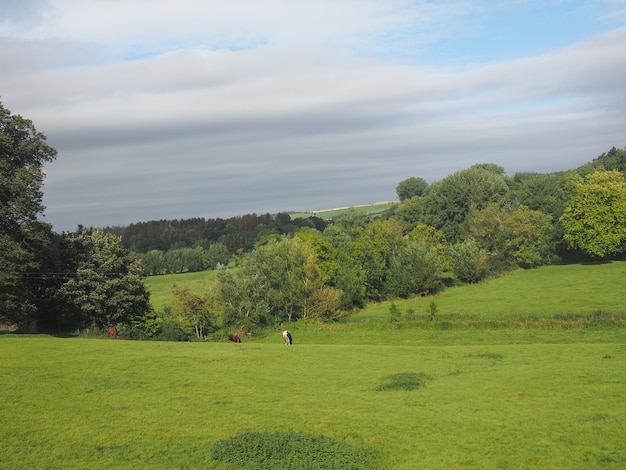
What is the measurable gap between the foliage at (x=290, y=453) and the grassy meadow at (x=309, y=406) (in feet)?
0.16

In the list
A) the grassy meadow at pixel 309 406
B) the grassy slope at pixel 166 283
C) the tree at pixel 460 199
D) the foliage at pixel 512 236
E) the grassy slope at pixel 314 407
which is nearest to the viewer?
the grassy meadow at pixel 309 406

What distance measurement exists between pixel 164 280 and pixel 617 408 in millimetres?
119009

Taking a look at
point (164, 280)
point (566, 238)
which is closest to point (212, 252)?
point (164, 280)

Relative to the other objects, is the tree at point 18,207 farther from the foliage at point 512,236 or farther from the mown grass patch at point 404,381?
the foliage at point 512,236

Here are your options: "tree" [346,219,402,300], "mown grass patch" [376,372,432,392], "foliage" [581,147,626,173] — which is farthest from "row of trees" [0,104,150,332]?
"foliage" [581,147,626,173]

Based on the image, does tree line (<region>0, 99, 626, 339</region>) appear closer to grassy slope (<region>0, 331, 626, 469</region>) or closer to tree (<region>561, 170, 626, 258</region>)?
tree (<region>561, 170, 626, 258</region>)

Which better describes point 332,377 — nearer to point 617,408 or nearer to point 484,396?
point 484,396

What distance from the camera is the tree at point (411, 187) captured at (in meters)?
181

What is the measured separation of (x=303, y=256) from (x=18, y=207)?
32697 mm

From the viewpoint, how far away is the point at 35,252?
45594 millimetres

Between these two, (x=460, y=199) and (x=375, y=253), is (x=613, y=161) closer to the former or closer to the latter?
(x=460, y=199)

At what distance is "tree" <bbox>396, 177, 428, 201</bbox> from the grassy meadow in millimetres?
149169

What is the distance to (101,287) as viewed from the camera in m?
50.7

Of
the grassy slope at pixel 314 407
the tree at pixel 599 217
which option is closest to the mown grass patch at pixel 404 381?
the grassy slope at pixel 314 407
